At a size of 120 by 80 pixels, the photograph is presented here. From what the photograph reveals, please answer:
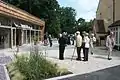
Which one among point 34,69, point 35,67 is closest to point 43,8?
point 35,67

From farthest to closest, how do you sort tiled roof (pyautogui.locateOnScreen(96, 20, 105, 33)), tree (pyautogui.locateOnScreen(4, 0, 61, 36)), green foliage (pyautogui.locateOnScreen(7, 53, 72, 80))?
tree (pyautogui.locateOnScreen(4, 0, 61, 36))
tiled roof (pyautogui.locateOnScreen(96, 20, 105, 33))
green foliage (pyautogui.locateOnScreen(7, 53, 72, 80))

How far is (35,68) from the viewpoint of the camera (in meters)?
10.7

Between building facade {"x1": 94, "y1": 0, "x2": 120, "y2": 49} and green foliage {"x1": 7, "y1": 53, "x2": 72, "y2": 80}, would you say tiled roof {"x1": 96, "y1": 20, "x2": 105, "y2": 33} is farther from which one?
green foliage {"x1": 7, "y1": 53, "x2": 72, "y2": 80}

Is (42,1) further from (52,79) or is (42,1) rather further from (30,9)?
(52,79)

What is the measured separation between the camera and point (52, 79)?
1039 centimetres

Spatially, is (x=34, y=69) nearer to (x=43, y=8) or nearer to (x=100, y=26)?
(x=100, y=26)

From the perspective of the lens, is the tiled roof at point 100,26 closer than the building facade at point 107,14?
No

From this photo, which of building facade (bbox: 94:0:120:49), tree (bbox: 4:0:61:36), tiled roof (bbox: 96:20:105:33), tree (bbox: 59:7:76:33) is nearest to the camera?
building facade (bbox: 94:0:120:49)

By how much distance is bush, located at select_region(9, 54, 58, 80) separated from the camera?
34.3 feet

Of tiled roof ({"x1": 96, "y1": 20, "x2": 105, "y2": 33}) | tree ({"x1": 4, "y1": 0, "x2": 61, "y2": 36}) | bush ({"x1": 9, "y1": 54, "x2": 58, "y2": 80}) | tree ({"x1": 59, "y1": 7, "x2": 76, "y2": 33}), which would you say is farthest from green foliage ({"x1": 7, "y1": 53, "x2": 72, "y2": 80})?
tree ({"x1": 59, "y1": 7, "x2": 76, "y2": 33})

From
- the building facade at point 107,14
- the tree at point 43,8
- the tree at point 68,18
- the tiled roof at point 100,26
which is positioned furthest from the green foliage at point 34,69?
the tree at point 68,18

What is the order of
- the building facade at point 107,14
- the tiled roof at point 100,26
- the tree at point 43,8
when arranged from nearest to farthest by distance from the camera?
the building facade at point 107,14
the tiled roof at point 100,26
the tree at point 43,8

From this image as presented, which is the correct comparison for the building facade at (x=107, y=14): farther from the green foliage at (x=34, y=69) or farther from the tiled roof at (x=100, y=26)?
the green foliage at (x=34, y=69)

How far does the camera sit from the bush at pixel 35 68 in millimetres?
10461
